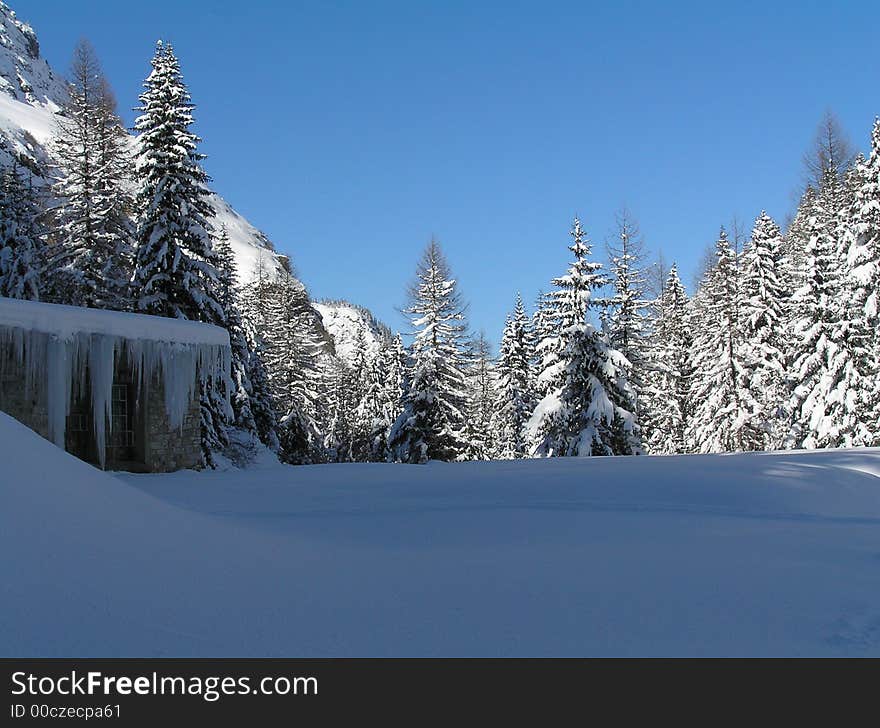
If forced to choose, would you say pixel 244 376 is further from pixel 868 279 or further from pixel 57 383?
pixel 868 279

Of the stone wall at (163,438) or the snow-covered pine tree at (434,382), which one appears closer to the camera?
the stone wall at (163,438)

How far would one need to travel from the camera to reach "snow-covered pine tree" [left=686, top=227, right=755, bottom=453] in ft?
77.9

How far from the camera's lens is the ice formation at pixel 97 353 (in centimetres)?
936

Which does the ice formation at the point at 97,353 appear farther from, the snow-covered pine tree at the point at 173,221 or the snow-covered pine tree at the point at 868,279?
the snow-covered pine tree at the point at 868,279

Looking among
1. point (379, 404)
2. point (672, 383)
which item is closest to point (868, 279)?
point (672, 383)

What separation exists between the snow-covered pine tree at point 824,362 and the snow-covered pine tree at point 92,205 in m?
20.7

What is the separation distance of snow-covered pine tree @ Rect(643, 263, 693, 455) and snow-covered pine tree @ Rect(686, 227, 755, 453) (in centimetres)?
441

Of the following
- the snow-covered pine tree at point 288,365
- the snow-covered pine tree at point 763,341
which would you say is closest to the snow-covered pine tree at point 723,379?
the snow-covered pine tree at point 763,341

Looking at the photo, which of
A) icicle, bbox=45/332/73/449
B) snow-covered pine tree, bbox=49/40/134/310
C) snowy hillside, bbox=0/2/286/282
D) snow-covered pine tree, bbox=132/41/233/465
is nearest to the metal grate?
icicle, bbox=45/332/73/449

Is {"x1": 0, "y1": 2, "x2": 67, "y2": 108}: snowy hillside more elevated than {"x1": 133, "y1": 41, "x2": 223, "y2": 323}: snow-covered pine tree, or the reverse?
{"x1": 0, "y1": 2, "x2": 67, "y2": 108}: snowy hillside

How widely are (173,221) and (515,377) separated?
63.0 ft

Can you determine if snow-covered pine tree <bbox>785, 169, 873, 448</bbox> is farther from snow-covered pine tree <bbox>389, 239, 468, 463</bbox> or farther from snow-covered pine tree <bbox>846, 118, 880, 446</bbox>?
snow-covered pine tree <bbox>389, 239, 468, 463</bbox>
